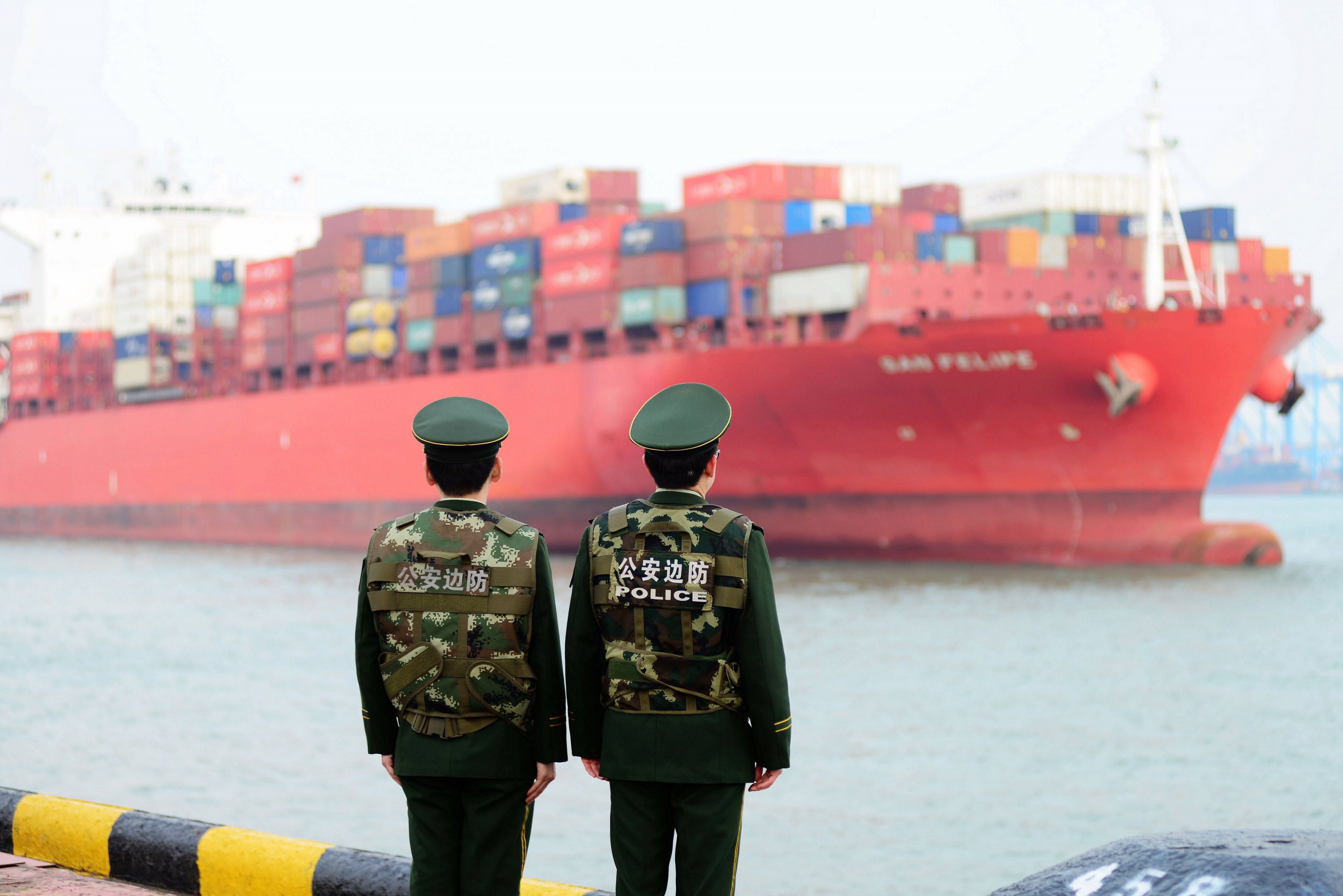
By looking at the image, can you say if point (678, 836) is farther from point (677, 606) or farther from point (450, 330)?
point (450, 330)

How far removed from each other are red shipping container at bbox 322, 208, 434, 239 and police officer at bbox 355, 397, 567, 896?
2998 cm

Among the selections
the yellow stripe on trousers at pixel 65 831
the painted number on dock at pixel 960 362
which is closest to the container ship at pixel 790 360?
the painted number on dock at pixel 960 362

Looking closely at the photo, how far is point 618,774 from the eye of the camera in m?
2.95

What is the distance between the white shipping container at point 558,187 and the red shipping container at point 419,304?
2.74 metres

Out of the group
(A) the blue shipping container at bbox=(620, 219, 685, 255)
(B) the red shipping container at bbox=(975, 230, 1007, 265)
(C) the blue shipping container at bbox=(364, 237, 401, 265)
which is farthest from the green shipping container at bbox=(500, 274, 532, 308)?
(B) the red shipping container at bbox=(975, 230, 1007, 265)

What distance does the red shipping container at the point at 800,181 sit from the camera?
2512 cm

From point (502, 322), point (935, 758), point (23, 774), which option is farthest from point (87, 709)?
point (502, 322)

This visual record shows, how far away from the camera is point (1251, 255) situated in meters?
25.3

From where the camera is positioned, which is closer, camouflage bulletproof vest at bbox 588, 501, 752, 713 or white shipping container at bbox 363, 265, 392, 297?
camouflage bulletproof vest at bbox 588, 501, 752, 713

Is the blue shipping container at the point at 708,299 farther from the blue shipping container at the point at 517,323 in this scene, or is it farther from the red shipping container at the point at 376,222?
the red shipping container at the point at 376,222

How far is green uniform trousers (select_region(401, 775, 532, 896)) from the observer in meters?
3.02

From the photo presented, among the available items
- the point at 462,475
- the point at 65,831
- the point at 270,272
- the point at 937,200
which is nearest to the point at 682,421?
the point at 462,475

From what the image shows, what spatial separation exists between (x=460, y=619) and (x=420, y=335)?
26.8m

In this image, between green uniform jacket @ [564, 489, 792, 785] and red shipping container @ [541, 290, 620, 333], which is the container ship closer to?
red shipping container @ [541, 290, 620, 333]
